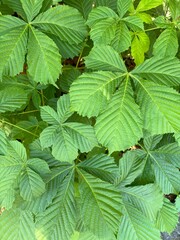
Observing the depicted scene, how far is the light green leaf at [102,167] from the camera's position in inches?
46.0

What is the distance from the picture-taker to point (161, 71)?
0.97 meters

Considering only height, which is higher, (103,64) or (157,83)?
(103,64)

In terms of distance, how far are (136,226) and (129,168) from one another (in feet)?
0.74

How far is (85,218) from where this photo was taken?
1.04 meters

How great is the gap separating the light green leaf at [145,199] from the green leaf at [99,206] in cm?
18

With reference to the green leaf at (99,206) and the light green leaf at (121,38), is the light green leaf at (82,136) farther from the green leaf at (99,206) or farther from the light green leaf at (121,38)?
the light green leaf at (121,38)

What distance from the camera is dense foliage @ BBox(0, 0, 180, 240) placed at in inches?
37.0

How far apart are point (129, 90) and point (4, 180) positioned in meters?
0.53

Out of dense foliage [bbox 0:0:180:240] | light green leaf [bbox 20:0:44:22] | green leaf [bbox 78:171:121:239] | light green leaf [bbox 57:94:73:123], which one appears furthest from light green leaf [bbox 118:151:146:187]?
light green leaf [bbox 20:0:44:22]

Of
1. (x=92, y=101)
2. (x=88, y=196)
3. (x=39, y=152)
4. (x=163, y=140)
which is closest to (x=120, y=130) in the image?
(x=92, y=101)

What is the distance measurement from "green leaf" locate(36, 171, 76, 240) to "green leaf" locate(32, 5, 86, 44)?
50 cm

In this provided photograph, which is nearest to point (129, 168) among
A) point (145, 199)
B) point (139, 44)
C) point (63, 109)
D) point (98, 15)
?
point (145, 199)

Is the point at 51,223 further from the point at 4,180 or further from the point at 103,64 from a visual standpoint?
the point at 103,64

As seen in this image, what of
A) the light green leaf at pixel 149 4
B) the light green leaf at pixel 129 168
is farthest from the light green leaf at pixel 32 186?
the light green leaf at pixel 149 4
